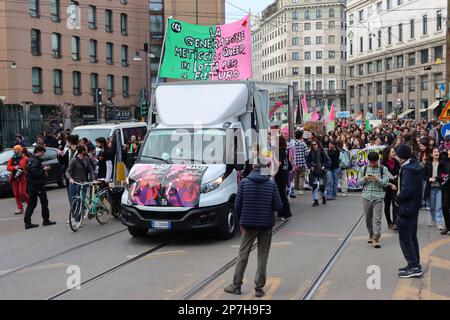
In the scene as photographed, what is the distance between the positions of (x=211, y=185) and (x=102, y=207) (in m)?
3.54

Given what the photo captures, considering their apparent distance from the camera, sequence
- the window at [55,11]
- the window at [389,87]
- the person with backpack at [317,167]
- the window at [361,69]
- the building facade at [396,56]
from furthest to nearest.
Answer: the window at [361,69] < the window at [389,87] < the building facade at [396,56] < the window at [55,11] < the person with backpack at [317,167]

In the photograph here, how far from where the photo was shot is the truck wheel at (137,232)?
10.6 metres

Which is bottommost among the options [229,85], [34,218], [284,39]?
[34,218]

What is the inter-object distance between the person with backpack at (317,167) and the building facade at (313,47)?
104779 millimetres

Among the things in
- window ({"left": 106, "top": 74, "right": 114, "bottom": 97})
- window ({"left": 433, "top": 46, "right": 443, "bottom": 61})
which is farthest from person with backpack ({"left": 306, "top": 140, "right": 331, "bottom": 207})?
window ({"left": 433, "top": 46, "right": 443, "bottom": 61})

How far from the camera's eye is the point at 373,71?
78.0 m

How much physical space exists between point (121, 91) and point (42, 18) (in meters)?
11.4

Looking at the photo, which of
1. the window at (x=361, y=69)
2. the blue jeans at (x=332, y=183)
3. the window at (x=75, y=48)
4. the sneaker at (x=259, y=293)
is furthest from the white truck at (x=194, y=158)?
the window at (x=361, y=69)

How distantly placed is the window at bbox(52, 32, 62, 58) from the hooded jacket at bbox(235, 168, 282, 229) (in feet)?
138

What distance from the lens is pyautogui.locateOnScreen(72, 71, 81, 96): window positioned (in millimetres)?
48472

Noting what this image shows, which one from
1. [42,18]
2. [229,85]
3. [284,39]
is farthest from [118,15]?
[284,39]

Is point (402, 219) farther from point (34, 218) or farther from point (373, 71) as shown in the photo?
point (373, 71)

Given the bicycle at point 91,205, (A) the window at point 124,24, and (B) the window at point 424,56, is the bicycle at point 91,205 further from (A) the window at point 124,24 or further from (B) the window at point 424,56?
(B) the window at point 424,56

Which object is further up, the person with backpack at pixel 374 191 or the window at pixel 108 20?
the window at pixel 108 20
